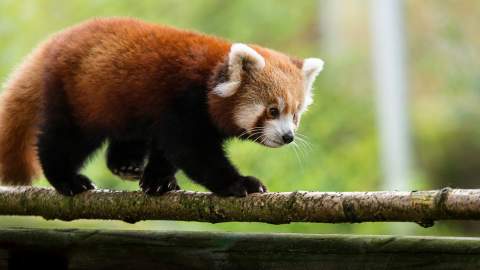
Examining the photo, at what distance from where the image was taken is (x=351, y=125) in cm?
991

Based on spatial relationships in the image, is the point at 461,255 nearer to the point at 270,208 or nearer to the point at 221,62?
the point at 270,208

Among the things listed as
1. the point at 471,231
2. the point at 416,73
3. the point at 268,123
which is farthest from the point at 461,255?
the point at 416,73

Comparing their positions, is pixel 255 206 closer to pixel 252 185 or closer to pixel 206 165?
pixel 252 185

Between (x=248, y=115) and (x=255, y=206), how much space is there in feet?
2.47

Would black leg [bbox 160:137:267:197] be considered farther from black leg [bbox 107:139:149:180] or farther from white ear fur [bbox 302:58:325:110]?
black leg [bbox 107:139:149:180]

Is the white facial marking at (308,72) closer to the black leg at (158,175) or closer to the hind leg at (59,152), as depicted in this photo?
the black leg at (158,175)

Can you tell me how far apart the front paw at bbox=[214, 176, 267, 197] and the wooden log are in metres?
0.41

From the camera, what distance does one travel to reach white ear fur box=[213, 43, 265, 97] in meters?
2.93

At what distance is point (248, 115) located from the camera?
302 centimetres

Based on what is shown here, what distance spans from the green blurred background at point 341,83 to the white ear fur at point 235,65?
7.96ft

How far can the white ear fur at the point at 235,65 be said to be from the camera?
2.93 meters

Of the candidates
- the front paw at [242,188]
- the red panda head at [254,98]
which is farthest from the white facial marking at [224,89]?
the front paw at [242,188]

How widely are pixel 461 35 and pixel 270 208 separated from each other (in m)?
7.66

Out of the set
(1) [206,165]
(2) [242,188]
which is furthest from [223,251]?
(1) [206,165]
